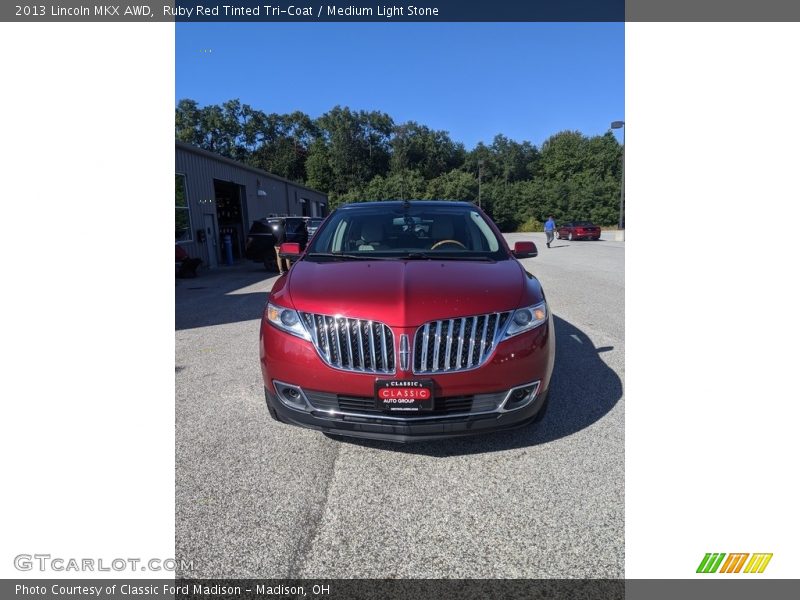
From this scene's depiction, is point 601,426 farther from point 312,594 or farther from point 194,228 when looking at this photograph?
point 194,228

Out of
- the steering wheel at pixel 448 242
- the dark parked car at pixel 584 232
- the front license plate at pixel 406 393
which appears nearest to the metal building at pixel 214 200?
the steering wheel at pixel 448 242

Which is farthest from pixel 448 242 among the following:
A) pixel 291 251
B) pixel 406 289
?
pixel 291 251

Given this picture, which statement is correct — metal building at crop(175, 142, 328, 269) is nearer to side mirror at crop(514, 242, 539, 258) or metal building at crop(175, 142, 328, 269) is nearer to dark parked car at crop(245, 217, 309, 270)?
dark parked car at crop(245, 217, 309, 270)

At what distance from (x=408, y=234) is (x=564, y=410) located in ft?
5.96

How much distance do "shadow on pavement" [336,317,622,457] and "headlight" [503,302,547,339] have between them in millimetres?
621

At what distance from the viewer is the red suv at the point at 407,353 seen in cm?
220

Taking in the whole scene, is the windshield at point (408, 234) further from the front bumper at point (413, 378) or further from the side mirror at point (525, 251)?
the front bumper at point (413, 378)

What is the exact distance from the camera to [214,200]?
15.9 meters

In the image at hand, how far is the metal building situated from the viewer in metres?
13.7

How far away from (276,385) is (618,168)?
72.0 m

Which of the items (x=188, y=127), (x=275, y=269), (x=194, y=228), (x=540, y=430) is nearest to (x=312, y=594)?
(x=540, y=430)

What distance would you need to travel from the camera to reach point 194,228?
1440cm

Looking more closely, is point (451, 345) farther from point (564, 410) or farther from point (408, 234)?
point (408, 234)
